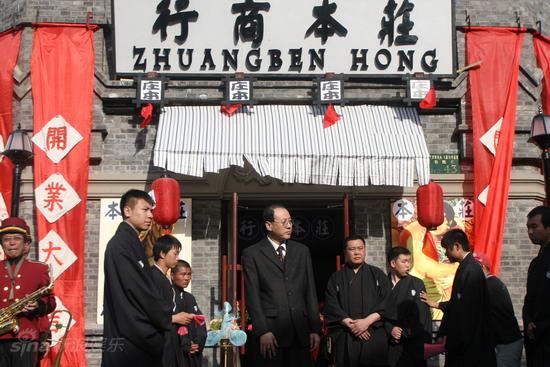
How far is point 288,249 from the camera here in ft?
23.0

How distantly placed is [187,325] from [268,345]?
2201mm

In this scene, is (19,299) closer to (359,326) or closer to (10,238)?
(10,238)

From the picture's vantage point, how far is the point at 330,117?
11.8m

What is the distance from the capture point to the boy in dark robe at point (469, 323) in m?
7.05

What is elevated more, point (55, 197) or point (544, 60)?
point (544, 60)

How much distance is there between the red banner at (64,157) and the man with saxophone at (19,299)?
3.24m

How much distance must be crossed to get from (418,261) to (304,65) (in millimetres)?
3302

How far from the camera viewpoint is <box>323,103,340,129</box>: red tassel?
11.7 metres

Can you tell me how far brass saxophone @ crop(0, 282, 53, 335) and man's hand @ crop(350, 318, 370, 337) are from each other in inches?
118

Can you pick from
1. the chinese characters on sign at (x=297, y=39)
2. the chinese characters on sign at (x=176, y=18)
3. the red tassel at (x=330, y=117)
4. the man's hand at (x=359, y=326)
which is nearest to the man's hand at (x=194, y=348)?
the man's hand at (x=359, y=326)

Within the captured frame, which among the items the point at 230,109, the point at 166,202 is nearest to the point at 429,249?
the point at 230,109

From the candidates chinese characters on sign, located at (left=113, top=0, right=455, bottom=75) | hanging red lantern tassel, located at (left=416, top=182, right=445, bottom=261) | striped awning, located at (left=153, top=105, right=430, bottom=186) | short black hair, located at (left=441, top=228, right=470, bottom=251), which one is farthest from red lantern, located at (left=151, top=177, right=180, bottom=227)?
short black hair, located at (left=441, top=228, right=470, bottom=251)

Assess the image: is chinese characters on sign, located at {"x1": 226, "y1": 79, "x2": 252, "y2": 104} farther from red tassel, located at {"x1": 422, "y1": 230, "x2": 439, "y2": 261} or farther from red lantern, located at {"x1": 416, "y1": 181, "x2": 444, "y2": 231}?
red tassel, located at {"x1": 422, "y1": 230, "x2": 439, "y2": 261}

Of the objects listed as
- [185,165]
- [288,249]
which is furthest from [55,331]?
[288,249]
